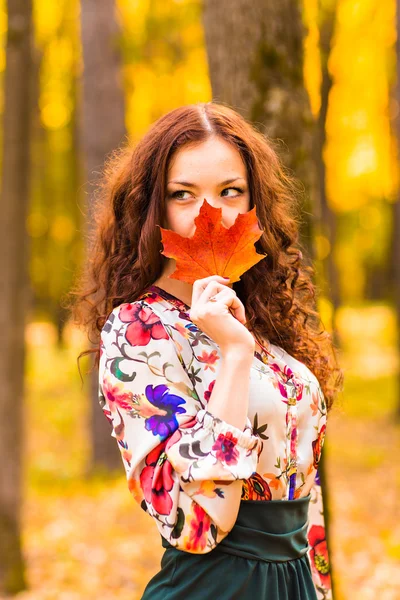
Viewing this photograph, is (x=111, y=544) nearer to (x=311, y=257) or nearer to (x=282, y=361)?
(x=311, y=257)

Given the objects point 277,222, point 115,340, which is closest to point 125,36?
point 277,222

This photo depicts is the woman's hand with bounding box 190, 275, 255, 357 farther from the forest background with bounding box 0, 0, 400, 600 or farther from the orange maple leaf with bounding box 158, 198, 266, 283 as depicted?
the forest background with bounding box 0, 0, 400, 600

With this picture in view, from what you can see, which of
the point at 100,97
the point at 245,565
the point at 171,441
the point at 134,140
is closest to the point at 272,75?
the point at 134,140

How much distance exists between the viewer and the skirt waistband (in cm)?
194

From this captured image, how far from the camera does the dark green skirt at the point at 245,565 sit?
192 centimetres

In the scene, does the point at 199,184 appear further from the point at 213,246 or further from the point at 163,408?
the point at 163,408

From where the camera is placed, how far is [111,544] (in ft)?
20.9

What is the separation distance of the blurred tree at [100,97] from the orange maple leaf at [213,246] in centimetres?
595

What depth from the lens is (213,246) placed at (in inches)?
78.2

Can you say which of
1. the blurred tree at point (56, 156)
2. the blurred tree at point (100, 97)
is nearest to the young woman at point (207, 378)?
the blurred tree at point (100, 97)

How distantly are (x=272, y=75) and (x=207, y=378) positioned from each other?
1.69 meters

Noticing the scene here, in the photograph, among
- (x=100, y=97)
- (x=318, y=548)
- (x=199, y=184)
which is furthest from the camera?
(x=100, y=97)

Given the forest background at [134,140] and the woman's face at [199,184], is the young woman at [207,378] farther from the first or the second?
the forest background at [134,140]

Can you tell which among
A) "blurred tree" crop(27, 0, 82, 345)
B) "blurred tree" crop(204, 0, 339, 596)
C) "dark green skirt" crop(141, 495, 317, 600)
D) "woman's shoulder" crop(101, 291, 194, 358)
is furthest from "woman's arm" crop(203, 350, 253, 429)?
"blurred tree" crop(27, 0, 82, 345)
